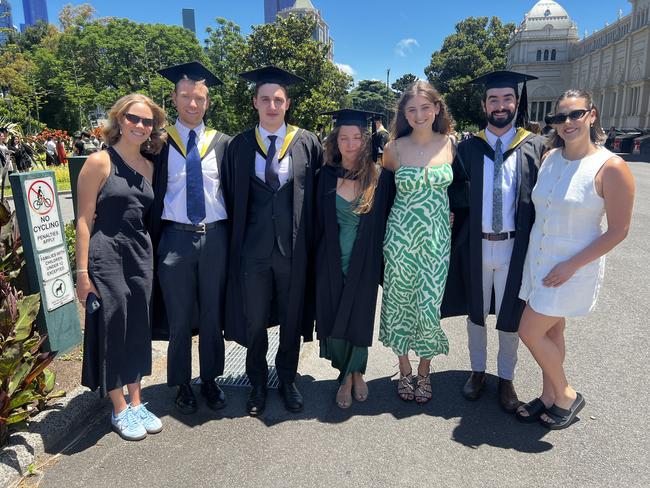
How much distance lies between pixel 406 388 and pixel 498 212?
1.45 m

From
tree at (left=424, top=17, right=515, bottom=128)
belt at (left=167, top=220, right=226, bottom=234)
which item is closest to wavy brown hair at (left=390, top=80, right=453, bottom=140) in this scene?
belt at (left=167, top=220, right=226, bottom=234)

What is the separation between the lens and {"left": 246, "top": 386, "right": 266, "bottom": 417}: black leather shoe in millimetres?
3375

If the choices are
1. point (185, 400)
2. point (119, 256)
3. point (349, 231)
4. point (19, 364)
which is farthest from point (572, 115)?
point (19, 364)

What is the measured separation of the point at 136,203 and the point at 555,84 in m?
77.6

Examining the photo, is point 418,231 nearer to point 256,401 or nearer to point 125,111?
point 256,401

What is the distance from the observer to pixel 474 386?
141 inches

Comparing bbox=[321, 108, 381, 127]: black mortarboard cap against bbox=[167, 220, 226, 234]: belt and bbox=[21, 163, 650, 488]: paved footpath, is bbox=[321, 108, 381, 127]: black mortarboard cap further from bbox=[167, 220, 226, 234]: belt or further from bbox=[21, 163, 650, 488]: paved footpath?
bbox=[21, 163, 650, 488]: paved footpath

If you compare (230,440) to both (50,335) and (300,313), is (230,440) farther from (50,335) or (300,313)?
(50,335)

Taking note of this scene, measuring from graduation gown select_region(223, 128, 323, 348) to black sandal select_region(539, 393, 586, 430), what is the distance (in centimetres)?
180

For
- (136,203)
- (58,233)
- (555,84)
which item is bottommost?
(58,233)

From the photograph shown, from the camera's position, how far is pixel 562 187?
2.86 metres

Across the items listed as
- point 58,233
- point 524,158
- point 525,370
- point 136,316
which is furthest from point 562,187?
point 58,233

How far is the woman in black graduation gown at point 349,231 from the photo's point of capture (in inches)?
129

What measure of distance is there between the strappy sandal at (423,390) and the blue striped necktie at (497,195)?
122 centimetres
